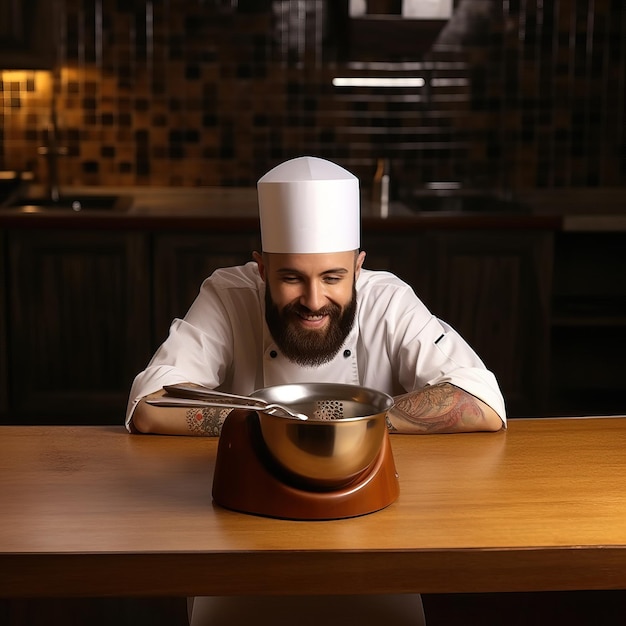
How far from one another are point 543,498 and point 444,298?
267cm

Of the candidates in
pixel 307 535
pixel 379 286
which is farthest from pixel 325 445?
pixel 379 286

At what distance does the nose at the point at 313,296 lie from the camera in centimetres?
198

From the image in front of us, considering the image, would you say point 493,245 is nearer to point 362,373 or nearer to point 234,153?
point 234,153

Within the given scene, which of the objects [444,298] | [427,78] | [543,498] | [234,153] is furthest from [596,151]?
[543,498]

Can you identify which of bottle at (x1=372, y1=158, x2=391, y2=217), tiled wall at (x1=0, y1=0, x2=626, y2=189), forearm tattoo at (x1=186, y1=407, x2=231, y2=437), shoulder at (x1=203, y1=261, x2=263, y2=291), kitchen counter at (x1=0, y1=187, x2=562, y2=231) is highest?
tiled wall at (x1=0, y1=0, x2=626, y2=189)

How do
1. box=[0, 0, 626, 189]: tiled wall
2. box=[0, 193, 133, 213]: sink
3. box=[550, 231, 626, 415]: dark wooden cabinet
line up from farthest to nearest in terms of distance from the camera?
box=[0, 0, 626, 189]: tiled wall, box=[0, 193, 133, 213]: sink, box=[550, 231, 626, 415]: dark wooden cabinet

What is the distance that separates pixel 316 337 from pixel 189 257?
2.10 m

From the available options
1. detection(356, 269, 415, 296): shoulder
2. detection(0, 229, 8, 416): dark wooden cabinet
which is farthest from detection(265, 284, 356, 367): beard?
detection(0, 229, 8, 416): dark wooden cabinet

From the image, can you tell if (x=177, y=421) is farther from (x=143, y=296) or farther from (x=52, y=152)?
(x=52, y=152)

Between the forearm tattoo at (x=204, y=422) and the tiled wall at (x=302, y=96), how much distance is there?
3.04 m

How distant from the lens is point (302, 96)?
184 inches

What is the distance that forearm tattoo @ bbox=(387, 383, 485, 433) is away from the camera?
1.84 meters

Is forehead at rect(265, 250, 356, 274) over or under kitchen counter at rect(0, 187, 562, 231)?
over

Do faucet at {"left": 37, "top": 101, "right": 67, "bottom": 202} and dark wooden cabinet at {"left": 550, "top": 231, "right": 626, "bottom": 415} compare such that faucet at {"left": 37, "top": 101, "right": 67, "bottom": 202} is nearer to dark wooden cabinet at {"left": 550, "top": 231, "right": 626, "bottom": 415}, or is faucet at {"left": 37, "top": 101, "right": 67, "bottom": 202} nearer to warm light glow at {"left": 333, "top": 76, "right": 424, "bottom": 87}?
warm light glow at {"left": 333, "top": 76, "right": 424, "bottom": 87}
